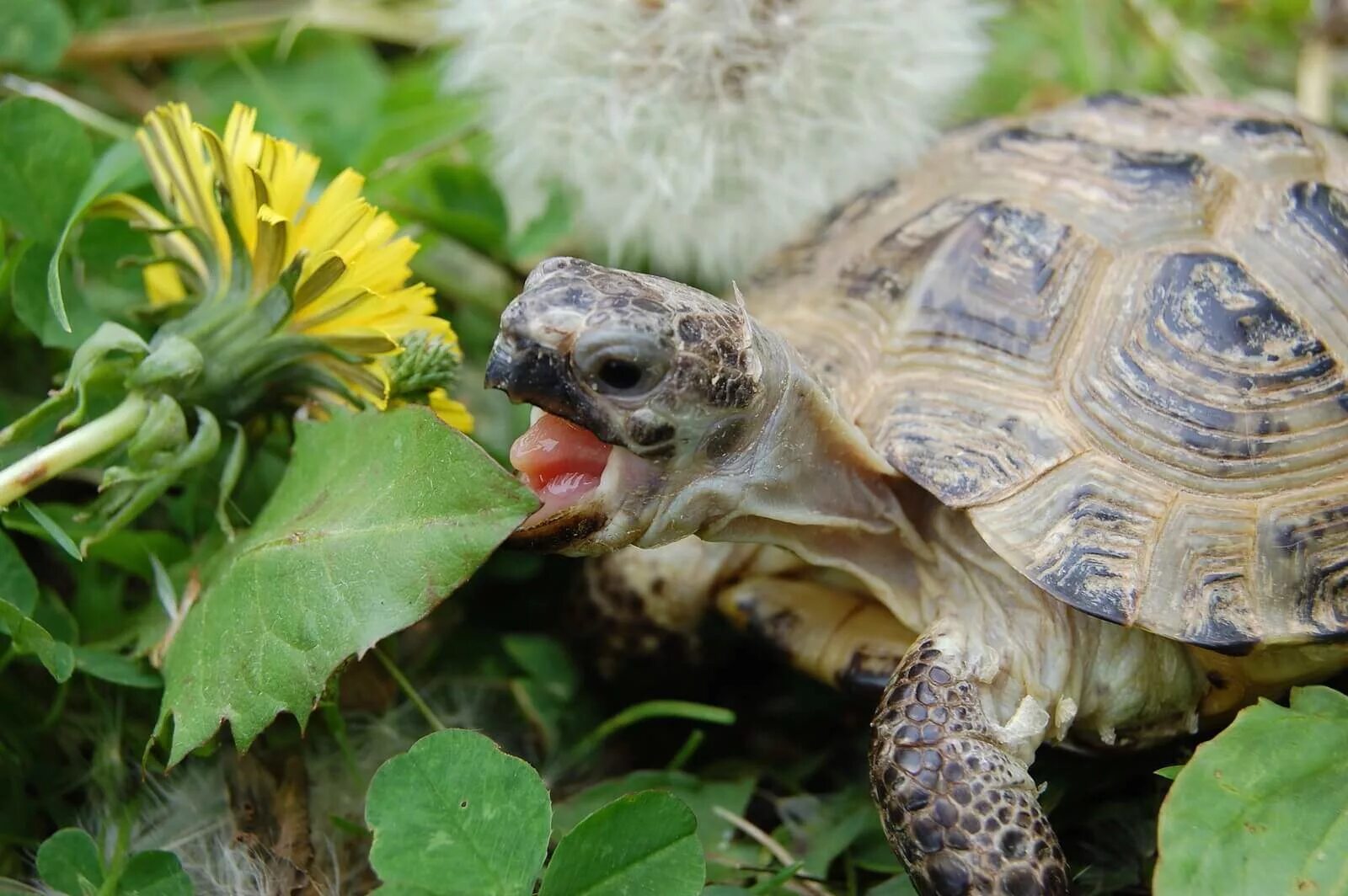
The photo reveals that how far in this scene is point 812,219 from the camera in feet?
4.98

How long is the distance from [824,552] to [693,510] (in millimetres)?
236

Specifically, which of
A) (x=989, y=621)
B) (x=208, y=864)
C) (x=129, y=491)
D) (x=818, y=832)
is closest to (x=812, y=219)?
(x=989, y=621)

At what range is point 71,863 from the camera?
1000mm

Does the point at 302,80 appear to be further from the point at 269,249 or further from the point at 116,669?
the point at 116,669

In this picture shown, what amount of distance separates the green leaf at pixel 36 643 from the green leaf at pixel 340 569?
84 mm

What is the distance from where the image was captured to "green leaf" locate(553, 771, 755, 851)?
1193mm

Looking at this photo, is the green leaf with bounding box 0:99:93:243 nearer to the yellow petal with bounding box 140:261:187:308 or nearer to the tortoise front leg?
the yellow petal with bounding box 140:261:187:308

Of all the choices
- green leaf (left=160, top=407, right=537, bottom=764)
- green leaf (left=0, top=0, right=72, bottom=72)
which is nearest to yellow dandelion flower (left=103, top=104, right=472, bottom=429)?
green leaf (left=160, top=407, right=537, bottom=764)

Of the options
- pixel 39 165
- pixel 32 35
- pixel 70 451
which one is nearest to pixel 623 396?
pixel 70 451

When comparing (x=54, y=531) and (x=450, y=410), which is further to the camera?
(x=450, y=410)

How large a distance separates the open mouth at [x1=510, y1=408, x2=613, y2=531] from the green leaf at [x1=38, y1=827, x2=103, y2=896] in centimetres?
51

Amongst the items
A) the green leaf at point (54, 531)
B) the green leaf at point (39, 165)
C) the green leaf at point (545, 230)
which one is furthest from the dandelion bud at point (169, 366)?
the green leaf at point (545, 230)

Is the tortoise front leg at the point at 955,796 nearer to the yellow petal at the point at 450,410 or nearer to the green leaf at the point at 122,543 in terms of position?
the yellow petal at the point at 450,410

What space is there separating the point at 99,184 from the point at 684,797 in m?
0.88
